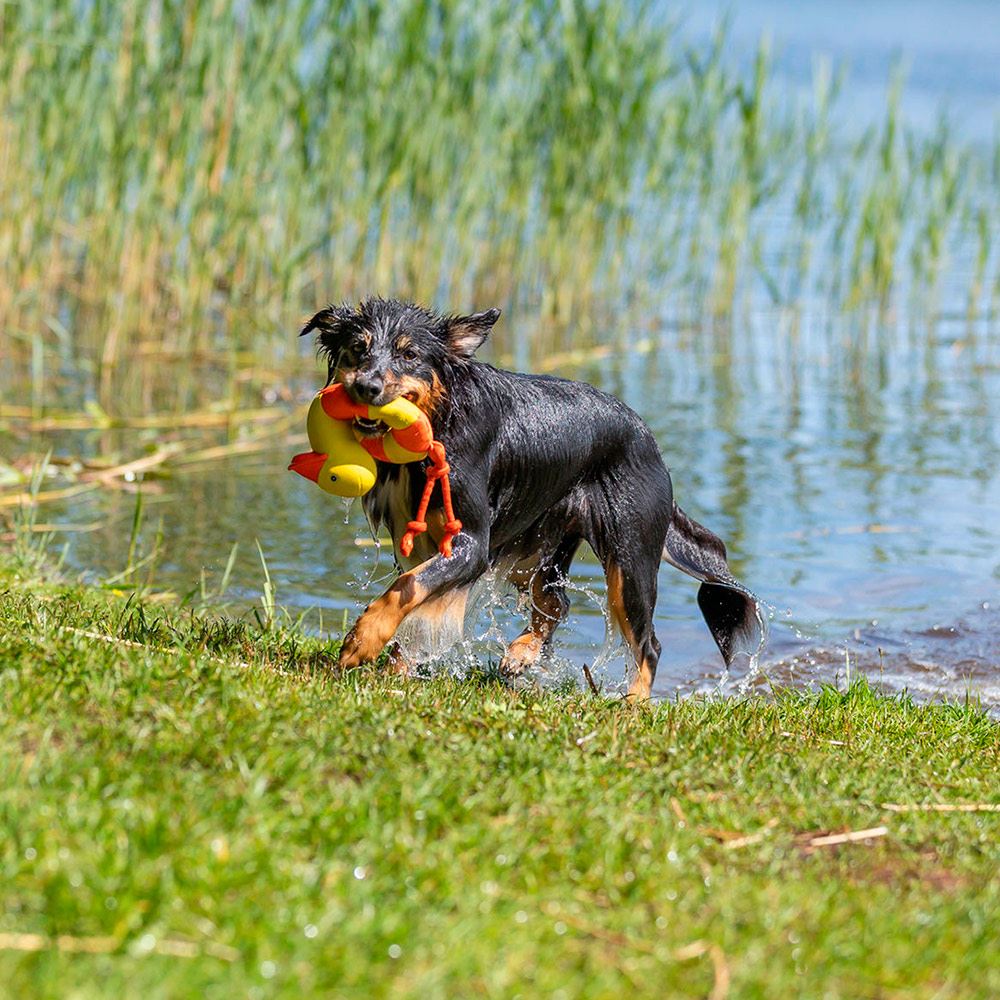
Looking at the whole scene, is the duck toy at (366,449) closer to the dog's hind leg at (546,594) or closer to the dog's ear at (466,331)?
the dog's ear at (466,331)

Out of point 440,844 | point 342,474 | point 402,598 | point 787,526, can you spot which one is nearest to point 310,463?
point 342,474

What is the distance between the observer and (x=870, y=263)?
570 inches

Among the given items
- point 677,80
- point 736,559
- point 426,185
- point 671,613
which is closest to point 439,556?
point 671,613

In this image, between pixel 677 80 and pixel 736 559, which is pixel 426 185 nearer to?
pixel 677 80

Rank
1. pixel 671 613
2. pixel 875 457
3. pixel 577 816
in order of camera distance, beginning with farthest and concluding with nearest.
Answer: pixel 875 457, pixel 671 613, pixel 577 816

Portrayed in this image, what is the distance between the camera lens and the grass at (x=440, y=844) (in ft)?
8.48

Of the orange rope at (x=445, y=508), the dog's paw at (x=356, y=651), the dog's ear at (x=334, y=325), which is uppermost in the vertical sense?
the dog's ear at (x=334, y=325)

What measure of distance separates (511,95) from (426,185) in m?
1.05

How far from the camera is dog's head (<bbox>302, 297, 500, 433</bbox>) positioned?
4.39 m

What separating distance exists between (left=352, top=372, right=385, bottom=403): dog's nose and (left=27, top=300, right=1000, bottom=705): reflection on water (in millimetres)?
1628

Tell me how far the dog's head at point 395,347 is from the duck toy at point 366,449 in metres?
0.05

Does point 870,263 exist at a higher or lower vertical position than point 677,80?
lower

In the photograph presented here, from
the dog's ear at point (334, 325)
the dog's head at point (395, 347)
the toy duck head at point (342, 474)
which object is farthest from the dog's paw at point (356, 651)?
the dog's ear at point (334, 325)

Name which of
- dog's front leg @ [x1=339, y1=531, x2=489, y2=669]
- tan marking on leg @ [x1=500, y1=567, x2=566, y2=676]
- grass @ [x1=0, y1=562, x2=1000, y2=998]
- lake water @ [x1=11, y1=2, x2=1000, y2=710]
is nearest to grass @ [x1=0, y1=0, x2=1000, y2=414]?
lake water @ [x1=11, y1=2, x2=1000, y2=710]
